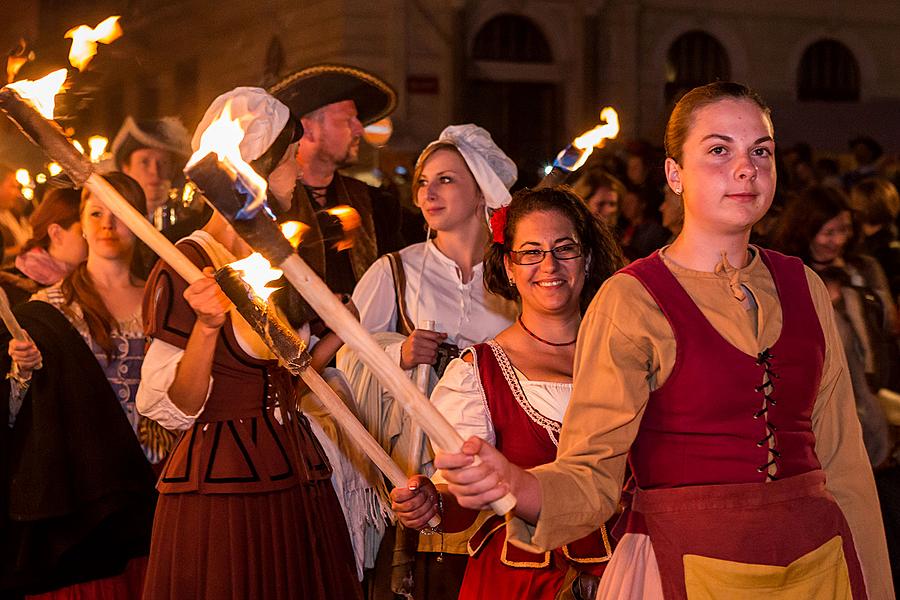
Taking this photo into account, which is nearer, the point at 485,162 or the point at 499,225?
the point at 499,225

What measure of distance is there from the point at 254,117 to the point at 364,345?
6.14ft

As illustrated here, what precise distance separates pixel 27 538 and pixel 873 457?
3338 millimetres

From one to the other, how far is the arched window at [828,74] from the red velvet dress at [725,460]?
18.6m

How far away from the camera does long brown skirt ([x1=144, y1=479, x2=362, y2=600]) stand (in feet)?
13.1

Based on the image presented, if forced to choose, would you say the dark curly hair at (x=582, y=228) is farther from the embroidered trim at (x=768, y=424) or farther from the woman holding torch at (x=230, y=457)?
the embroidered trim at (x=768, y=424)

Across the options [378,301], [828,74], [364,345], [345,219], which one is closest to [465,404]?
[364,345]

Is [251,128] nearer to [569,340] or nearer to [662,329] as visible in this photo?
[569,340]

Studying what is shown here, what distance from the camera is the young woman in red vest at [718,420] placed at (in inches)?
115

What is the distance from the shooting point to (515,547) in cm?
371

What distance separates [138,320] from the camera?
5.81 meters

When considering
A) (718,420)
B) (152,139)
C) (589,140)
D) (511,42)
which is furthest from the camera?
(511,42)

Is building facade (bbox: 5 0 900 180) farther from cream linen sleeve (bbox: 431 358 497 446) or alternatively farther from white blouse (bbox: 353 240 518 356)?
cream linen sleeve (bbox: 431 358 497 446)

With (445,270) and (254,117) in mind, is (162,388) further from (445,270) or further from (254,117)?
(445,270)

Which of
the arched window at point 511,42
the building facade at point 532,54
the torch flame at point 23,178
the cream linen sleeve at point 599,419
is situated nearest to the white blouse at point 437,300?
the cream linen sleeve at point 599,419
